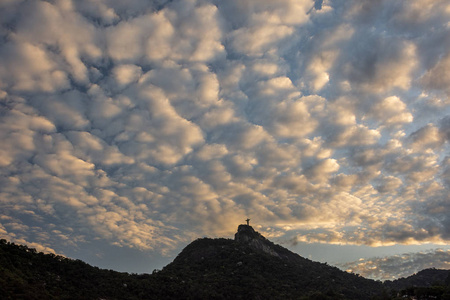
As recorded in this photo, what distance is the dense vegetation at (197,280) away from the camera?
188 feet

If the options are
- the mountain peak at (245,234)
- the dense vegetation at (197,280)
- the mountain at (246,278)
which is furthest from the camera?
the mountain peak at (245,234)

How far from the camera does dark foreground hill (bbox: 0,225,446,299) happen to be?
187ft

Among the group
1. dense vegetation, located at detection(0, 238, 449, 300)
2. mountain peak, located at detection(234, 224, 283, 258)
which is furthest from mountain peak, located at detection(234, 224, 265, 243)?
dense vegetation, located at detection(0, 238, 449, 300)

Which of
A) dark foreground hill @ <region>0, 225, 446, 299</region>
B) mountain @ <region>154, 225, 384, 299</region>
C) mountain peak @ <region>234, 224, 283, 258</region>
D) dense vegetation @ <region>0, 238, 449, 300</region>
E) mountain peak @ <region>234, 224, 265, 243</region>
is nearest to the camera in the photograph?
dark foreground hill @ <region>0, 225, 446, 299</region>

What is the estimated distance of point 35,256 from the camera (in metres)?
68.8

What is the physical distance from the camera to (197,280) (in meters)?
100

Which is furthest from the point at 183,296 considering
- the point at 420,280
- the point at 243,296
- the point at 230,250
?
the point at 420,280

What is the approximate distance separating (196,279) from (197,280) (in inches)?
77.5

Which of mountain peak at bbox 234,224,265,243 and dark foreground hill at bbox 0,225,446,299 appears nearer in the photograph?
dark foreground hill at bbox 0,225,446,299

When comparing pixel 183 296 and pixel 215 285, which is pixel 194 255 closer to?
pixel 215 285

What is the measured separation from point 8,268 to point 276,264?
111m

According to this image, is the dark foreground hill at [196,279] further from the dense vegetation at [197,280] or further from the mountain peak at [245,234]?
the mountain peak at [245,234]

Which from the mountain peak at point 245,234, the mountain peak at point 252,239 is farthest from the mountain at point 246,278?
the mountain peak at point 245,234

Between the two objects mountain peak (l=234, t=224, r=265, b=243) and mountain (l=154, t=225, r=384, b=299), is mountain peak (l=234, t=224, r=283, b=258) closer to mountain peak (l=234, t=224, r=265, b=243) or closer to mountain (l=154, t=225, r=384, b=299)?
mountain peak (l=234, t=224, r=265, b=243)
